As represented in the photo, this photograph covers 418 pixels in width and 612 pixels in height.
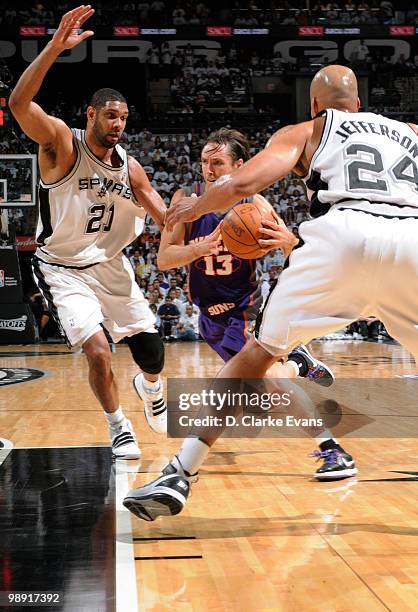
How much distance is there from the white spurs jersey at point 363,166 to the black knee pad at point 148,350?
213 cm

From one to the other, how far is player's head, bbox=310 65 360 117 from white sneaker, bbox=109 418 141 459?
232 cm

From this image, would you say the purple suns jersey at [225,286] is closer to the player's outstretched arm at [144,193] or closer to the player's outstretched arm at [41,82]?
the player's outstretched arm at [144,193]

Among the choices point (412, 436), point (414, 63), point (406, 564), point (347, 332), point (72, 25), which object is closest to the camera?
point (406, 564)

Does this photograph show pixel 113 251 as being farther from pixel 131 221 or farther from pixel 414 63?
pixel 414 63

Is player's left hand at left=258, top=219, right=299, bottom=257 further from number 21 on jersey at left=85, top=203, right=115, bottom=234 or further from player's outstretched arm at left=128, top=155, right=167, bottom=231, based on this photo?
number 21 on jersey at left=85, top=203, right=115, bottom=234

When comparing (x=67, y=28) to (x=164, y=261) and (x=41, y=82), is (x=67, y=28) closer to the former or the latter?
(x=41, y=82)

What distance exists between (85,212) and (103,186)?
0.20 metres

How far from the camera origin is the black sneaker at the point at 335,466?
3975mm

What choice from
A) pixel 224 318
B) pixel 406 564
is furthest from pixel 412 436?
pixel 406 564

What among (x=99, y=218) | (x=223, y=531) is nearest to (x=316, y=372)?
(x=99, y=218)

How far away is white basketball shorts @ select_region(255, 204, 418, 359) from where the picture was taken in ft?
9.35

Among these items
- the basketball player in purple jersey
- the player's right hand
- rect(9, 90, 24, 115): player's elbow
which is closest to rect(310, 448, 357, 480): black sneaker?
the basketball player in purple jersey

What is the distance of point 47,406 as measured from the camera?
22.8ft

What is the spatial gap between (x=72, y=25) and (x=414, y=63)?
24.8 m
